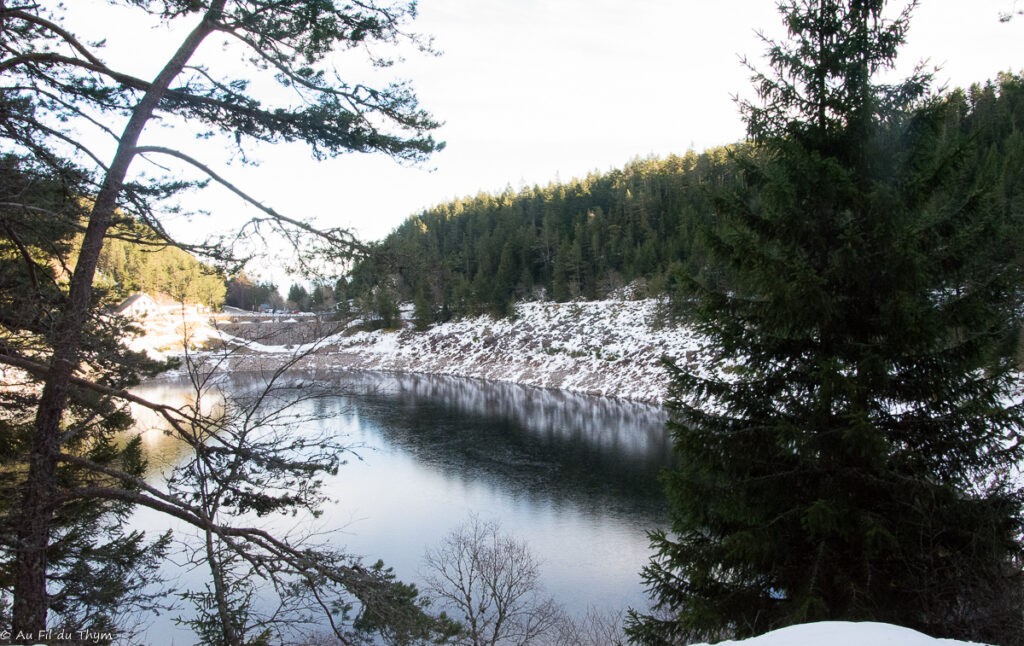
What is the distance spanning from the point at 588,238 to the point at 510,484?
150 feet

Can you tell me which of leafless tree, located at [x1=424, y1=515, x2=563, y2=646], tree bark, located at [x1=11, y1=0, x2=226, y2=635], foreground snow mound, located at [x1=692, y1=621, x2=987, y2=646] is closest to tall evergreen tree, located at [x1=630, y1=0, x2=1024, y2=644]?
foreground snow mound, located at [x1=692, y1=621, x2=987, y2=646]

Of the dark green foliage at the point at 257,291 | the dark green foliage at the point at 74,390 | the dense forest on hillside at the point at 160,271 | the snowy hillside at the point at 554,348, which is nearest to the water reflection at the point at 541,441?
the snowy hillside at the point at 554,348

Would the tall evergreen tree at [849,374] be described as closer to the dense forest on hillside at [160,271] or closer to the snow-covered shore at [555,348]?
the dense forest on hillside at [160,271]

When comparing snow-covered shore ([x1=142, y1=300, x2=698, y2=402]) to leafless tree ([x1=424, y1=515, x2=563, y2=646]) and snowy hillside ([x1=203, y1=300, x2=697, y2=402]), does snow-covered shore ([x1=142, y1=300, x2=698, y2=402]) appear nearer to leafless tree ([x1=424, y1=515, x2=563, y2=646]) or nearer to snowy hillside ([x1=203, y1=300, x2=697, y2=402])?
snowy hillside ([x1=203, y1=300, x2=697, y2=402])

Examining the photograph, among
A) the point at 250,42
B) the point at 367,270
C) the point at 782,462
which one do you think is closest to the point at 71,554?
the point at 367,270

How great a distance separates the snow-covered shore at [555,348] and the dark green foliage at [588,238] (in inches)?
111

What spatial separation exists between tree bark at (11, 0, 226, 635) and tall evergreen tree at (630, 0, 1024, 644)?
5105 mm

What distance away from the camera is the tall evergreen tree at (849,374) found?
484 centimetres

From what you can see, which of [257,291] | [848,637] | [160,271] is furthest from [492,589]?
[848,637]

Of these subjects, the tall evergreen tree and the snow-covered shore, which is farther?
the snow-covered shore

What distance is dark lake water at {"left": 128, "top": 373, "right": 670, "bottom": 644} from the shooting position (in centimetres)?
1406

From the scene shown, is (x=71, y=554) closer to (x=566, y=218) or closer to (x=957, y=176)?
(x=957, y=176)

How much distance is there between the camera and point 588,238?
63438mm

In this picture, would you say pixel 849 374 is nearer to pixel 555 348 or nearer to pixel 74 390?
pixel 74 390
